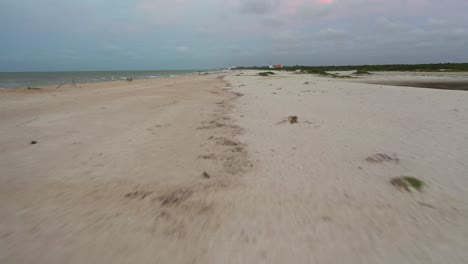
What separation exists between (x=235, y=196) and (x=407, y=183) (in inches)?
103

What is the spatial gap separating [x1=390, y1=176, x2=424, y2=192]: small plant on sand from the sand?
11 centimetres

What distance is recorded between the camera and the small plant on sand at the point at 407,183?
343 centimetres

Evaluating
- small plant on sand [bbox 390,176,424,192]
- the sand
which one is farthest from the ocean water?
small plant on sand [bbox 390,176,424,192]

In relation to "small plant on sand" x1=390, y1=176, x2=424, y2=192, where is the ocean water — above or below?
above

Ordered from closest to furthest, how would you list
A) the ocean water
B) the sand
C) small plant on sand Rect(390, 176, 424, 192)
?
the sand < small plant on sand Rect(390, 176, 424, 192) < the ocean water

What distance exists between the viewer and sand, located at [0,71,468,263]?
239cm

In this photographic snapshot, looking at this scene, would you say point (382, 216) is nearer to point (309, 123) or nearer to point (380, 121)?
point (309, 123)

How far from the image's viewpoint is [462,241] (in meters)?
2.42

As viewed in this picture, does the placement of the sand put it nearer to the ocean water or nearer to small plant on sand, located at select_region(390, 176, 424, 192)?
small plant on sand, located at select_region(390, 176, 424, 192)

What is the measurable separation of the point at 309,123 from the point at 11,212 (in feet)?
22.5

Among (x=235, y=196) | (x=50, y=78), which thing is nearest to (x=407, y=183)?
(x=235, y=196)

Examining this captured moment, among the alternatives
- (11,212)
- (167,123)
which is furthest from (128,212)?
(167,123)

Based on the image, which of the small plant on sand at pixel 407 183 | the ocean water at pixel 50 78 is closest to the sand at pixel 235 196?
the small plant on sand at pixel 407 183

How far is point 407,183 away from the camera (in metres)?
3.51
